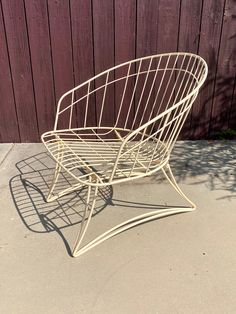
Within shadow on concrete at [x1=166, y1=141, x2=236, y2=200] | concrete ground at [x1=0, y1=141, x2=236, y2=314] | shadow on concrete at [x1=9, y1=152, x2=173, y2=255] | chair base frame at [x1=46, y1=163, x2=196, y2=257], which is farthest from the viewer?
shadow on concrete at [x1=166, y1=141, x2=236, y2=200]

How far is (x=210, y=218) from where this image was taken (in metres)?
1.99

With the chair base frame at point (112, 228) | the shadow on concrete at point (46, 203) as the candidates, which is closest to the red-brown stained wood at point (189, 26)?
the chair base frame at point (112, 228)

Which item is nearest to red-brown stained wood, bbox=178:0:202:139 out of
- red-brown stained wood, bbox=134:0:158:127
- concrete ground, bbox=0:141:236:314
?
red-brown stained wood, bbox=134:0:158:127

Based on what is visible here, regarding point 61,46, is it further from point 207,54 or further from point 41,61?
point 207,54

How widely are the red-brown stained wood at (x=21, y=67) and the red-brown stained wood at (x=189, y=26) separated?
1097 millimetres

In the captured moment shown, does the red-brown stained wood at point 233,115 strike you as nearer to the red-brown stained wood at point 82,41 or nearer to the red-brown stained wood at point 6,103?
the red-brown stained wood at point 82,41

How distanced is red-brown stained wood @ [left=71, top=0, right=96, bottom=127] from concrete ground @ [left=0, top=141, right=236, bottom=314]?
0.73 metres

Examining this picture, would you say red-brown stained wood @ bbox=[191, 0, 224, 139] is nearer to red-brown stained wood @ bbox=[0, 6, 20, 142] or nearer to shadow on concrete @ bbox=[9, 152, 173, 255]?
shadow on concrete @ bbox=[9, 152, 173, 255]

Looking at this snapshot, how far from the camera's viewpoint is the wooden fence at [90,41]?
2.51 metres

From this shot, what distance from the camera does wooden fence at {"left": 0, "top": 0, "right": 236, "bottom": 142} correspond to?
2.51 metres

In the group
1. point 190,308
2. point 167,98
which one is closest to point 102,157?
point 190,308

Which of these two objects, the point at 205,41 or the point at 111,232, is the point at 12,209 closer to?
the point at 111,232

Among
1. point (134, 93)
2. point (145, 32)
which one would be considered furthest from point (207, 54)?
point (134, 93)

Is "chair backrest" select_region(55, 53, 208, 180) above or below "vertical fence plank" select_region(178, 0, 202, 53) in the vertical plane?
below
